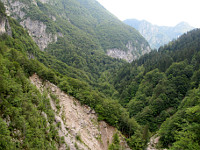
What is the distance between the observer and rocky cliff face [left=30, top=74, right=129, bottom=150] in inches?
1443

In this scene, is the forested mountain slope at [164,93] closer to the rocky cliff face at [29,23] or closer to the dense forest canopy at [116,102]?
the dense forest canopy at [116,102]

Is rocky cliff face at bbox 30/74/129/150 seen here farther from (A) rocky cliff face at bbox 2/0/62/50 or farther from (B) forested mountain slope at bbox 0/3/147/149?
(A) rocky cliff face at bbox 2/0/62/50

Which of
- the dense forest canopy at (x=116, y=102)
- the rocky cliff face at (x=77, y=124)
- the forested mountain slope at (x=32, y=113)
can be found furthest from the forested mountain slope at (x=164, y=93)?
the rocky cliff face at (x=77, y=124)

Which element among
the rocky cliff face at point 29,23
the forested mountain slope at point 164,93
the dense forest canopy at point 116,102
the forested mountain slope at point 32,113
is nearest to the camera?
the dense forest canopy at point 116,102

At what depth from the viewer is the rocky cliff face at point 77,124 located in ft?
120

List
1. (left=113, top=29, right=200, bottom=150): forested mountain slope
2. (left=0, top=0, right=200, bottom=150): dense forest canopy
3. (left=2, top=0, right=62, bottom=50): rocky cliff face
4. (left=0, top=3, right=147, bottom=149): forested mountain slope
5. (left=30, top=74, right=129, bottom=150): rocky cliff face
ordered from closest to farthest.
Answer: (left=0, top=0, right=200, bottom=150): dense forest canopy < (left=0, top=3, right=147, bottom=149): forested mountain slope < (left=30, top=74, right=129, bottom=150): rocky cliff face < (left=113, top=29, right=200, bottom=150): forested mountain slope < (left=2, top=0, right=62, bottom=50): rocky cliff face

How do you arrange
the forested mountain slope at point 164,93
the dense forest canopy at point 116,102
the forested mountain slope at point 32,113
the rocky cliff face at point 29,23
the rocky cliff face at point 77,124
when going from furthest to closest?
the rocky cliff face at point 29,23
the forested mountain slope at point 164,93
the rocky cliff face at point 77,124
the forested mountain slope at point 32,113
the dense forest canopy at point 116,102

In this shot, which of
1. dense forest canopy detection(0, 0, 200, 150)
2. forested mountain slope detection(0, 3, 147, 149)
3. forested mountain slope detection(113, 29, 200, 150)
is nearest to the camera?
dense forest canopy detection(0, 0, 200, 150)

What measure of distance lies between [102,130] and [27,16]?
521ft

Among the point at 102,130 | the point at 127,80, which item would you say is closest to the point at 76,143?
the point at 102,130

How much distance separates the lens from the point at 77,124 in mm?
42125

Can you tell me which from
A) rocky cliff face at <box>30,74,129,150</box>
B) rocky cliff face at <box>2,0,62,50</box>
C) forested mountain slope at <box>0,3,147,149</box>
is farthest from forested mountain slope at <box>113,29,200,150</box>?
rocky cliff face at <box>2,0,62,50</box>

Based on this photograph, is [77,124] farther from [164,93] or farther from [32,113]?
[164,93]

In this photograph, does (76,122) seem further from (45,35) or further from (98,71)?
(45,35)
